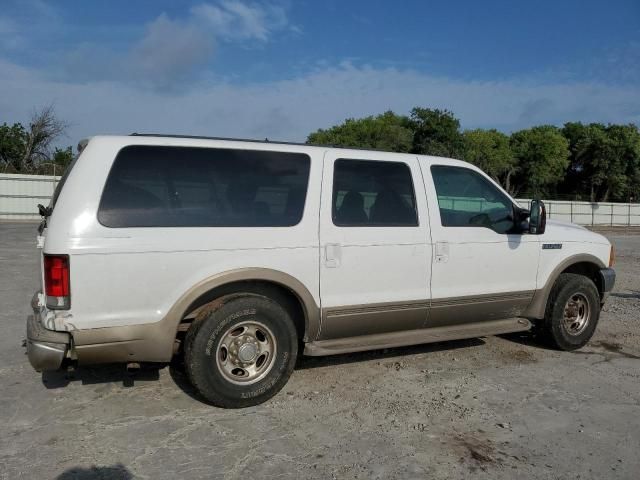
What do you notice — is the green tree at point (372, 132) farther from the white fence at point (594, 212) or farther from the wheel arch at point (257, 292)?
the wheel arch at point (257, 292)

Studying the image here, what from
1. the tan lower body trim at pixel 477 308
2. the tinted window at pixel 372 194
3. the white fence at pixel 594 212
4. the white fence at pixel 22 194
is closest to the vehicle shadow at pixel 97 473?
the tinted window at pixel 372 194

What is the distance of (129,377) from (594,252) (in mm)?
4767

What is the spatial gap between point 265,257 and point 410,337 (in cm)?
158

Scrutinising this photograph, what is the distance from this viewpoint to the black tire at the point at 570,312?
5.75 metres

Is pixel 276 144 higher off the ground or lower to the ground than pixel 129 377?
higher

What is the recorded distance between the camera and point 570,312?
5918 millimetres

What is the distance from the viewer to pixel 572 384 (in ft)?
16.1

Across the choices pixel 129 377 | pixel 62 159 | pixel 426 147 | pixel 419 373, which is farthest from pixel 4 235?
pixel 426 147

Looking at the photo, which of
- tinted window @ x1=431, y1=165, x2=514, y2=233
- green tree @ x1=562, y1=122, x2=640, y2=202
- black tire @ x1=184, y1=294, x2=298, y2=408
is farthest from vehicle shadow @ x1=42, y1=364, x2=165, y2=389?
green tree @ x1=562, y1=122, x2=640, y2=202

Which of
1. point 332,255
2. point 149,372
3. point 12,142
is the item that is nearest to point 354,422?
point 332,255

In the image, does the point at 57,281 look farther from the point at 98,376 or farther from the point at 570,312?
the point at 570,312

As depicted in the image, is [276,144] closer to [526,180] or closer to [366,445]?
[366,445]

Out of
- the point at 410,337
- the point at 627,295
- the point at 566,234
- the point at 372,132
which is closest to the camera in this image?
the point at 410,337

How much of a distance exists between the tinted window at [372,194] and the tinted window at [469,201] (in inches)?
13.9
